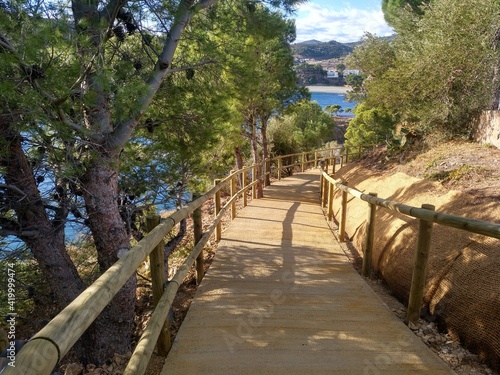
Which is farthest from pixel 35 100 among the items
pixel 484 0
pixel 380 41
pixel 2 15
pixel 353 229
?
pixel 380 41

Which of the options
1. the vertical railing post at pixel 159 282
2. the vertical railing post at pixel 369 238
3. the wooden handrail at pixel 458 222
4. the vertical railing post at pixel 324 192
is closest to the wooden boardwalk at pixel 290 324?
the vertical railing post at pixel 159 282

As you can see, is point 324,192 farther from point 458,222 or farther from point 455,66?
point 458,222

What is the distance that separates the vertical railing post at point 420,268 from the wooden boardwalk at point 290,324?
6.5 inches

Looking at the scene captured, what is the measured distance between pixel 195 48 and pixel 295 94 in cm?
Answer: 1085

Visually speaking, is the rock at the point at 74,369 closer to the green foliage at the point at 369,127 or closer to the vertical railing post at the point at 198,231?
the vertical railing post at the point at 198,231

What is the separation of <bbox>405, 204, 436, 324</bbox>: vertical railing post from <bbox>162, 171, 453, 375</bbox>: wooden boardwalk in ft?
0.54

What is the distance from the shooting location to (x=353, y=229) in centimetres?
583

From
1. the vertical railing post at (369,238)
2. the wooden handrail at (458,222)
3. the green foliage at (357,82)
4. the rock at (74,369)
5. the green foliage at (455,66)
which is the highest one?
the green foliage at (357,82)

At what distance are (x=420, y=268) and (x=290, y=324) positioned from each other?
109cm

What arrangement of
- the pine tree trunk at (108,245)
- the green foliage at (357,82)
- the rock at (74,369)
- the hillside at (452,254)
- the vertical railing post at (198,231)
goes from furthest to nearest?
the green foliage at (357,82) < the vertical railing post at (198,231) < the pine tree trunk at (108,245) < the rock at (74,369) < the hillside at (452,254)

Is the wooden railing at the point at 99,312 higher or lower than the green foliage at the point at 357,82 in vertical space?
lower

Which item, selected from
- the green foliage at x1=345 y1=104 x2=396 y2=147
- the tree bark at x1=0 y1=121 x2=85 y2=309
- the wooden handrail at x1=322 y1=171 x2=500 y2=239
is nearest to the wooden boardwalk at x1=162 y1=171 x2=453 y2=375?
the wooden handrail at x1=322 y1=171 x2=500 y2=239

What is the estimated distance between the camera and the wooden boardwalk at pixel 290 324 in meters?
2.09

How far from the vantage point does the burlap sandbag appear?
2.46 metres
